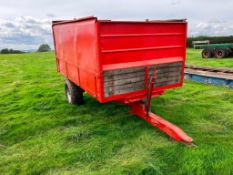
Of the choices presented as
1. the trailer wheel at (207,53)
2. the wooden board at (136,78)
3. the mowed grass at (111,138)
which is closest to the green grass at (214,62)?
the trailer wheel at (207,53)

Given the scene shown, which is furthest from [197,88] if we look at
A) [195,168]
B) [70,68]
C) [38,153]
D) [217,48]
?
[217,48]

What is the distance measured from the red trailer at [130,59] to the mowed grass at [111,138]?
0.44 m

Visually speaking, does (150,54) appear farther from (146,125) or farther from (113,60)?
(146,125)

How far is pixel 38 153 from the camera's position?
13.9 ft

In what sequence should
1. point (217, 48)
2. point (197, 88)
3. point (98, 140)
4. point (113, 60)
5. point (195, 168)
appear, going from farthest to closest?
1. point (217, 48)
2. point (197, 88)
3. point (98, 140)
4. point (113, 60)
5. point (195, 168)

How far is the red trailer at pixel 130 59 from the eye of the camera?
13.4 ft

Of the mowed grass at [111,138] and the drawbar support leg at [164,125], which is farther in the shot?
the drawbar support leg at [164,125]

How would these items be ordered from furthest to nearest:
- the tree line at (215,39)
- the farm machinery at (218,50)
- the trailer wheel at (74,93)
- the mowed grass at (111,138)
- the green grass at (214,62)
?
the tree line at (215,39), the farm machinery at (218,50), the green grass at (214,62), the trailer wheel at (74,93), the mowed grass at (111,138)

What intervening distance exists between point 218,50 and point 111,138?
14.6 meters

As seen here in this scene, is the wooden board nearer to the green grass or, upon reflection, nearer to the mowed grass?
the mowed grass

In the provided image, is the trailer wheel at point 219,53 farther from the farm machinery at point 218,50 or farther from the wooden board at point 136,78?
the wooden board at point 136,78

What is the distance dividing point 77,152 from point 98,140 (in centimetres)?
53

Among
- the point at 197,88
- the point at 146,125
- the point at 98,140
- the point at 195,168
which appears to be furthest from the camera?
the point at 197,88

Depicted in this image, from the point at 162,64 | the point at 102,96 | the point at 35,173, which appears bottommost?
the point at 35,173
